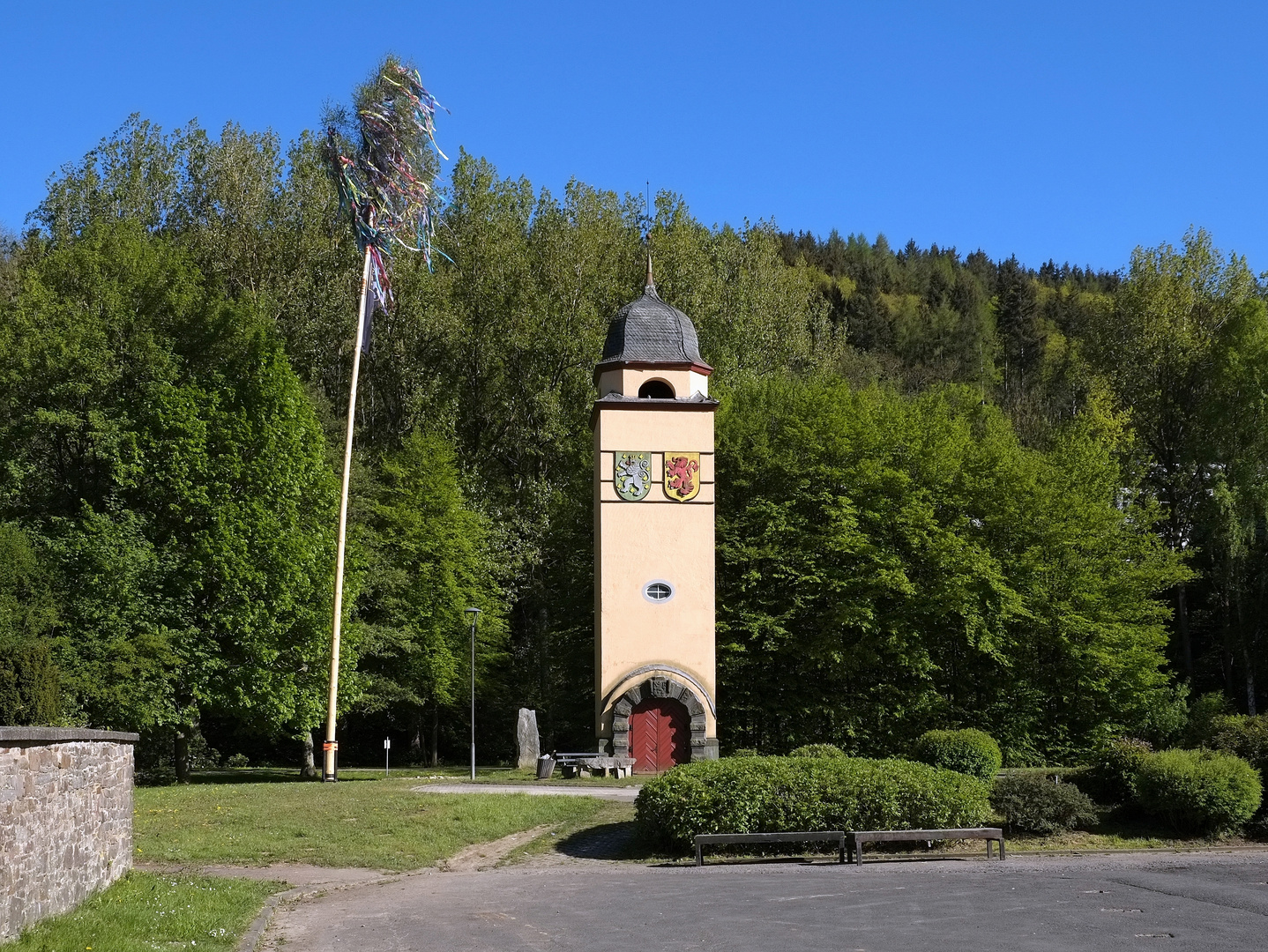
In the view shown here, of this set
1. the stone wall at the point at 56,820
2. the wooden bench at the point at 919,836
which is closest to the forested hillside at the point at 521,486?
the stone wall at the point at 56,820

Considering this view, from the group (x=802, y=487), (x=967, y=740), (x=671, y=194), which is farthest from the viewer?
(x=671, y=194)

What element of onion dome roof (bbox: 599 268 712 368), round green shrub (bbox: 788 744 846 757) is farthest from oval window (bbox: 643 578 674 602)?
round green shrub (bbox: 788 744 846 757)

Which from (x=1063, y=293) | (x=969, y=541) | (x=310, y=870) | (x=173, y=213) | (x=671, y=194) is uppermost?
(x=1063, y=293)

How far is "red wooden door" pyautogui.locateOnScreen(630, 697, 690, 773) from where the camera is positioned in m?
30.9

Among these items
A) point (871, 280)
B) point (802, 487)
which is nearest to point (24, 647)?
point (802, 487)

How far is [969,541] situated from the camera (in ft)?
118

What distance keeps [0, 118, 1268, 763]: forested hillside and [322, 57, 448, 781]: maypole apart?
10.6ft

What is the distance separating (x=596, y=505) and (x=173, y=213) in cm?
1873

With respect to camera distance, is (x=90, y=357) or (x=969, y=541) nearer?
(x=90, y=357)

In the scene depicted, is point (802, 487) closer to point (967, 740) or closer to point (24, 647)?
point (967, 740)

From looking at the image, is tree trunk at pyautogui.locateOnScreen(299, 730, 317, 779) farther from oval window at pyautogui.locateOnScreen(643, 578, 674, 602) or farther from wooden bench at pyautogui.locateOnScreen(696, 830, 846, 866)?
wooden bench at pyautogui.locateOnScreen(696, 830, 846, 866)

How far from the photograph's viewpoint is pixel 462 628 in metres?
38.5

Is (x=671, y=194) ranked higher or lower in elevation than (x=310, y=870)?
higher

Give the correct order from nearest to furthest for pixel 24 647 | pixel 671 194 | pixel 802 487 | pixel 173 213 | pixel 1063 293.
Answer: pixel 24 647 → pixel 802 487 → pixel 173 213 → pixel 671 194 → pixel 1063 293
